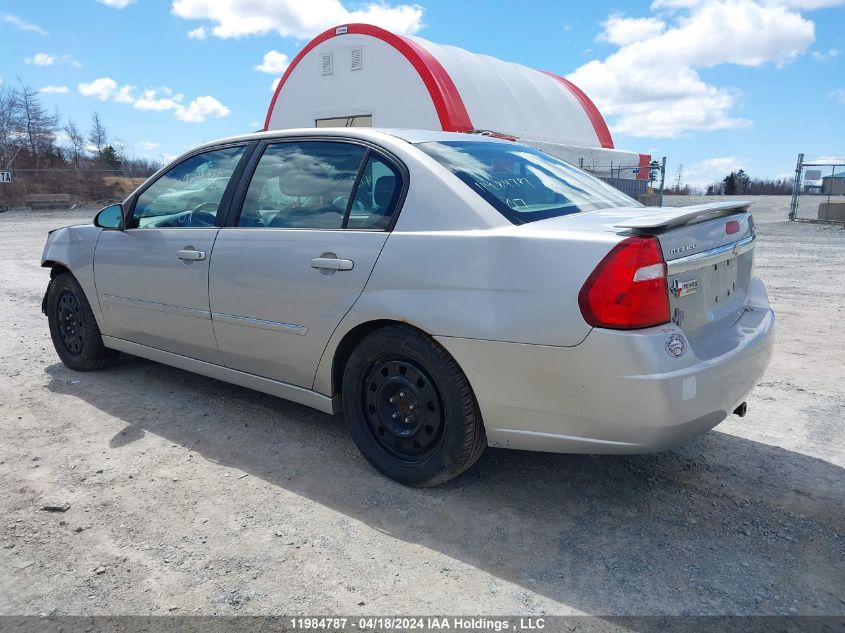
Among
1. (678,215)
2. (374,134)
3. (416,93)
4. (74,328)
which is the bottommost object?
A: (74,328)

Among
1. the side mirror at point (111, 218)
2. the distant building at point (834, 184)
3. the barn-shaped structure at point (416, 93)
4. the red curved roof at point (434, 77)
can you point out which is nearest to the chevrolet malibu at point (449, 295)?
the side mirror at point (111, 218)

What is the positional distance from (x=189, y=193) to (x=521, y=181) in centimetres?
216

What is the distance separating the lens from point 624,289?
2334mm

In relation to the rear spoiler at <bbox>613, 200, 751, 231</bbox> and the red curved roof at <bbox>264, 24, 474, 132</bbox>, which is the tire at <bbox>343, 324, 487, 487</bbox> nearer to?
the rear spoiler at <bbox>613, 200, 751, 231</bbox>

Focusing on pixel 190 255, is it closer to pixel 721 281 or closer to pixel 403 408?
pixel 403 408

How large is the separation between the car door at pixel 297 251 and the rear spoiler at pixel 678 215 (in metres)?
1.11

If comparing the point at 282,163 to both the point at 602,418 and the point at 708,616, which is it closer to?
the point at 602,418

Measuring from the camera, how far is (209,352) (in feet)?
12.4

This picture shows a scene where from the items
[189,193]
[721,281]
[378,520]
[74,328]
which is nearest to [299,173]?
[189,193]

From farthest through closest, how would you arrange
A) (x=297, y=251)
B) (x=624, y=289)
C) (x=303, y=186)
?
(x=303, y=186)
(x=297, y=251)
(x=624, y=289)

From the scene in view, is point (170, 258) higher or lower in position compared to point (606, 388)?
higher

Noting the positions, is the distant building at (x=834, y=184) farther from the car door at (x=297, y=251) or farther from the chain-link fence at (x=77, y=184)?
the chain-link fence at (x=77, y=184)

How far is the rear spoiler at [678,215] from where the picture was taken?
2.38 meters

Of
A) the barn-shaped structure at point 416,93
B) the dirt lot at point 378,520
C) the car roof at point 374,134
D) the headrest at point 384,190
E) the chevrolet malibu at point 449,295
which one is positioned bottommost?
the dirt lot at point 378,520
